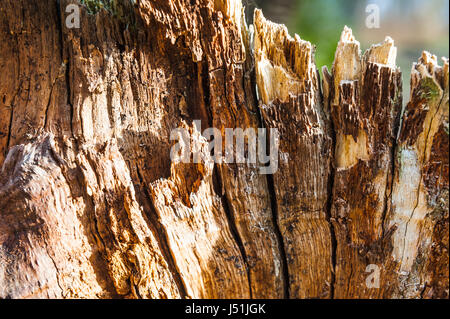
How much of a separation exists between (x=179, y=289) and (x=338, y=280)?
2.17 feet

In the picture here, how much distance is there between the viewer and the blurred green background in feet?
8.62

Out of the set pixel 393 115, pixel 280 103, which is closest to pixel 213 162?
pixel 280 103

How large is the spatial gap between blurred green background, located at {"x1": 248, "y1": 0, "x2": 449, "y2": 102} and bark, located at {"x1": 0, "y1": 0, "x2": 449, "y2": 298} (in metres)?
0.75

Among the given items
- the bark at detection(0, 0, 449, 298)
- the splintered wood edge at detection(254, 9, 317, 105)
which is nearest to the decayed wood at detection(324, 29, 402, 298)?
the bark at detection(0, 0, 449, 298)

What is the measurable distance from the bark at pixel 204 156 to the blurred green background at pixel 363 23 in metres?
0.75

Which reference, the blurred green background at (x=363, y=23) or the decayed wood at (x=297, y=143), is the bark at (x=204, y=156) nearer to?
the decayed wood at (x=297, y=143)

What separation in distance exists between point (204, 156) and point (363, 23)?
5.63ft

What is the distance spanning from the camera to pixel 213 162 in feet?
4.54

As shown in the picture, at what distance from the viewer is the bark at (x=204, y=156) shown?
4.32ft

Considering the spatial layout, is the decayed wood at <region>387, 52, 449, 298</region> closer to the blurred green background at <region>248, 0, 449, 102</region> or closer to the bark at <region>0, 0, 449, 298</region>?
the bark at <region>0, 0, 449, 298</region>

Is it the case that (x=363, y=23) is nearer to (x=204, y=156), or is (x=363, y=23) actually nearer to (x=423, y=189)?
(x=423, y=189)

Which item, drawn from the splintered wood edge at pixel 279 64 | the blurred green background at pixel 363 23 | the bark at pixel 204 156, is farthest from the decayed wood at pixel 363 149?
the blurred green background at pixel 363 23

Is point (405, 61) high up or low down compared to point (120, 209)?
up
